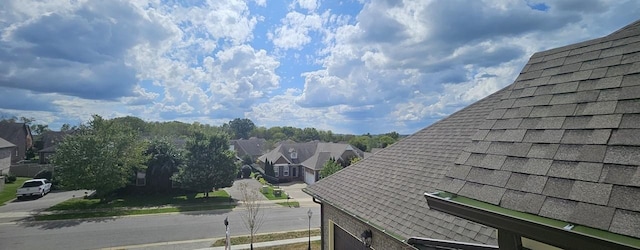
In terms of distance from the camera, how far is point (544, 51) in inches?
163

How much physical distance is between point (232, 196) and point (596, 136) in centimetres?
3207

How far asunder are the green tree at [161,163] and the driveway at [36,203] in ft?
24.7

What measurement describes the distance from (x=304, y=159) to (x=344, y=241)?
42.0m

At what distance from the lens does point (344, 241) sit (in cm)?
853

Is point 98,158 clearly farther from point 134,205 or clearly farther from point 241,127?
point 241,127

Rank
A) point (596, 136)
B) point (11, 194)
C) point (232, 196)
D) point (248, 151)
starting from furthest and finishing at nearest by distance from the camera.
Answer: point (248, 151)
point (232, 196)
point (11, 194)
point (596, 136)

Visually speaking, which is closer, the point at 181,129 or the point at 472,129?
the point at 472,129

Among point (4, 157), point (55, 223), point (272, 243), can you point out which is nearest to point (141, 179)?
point (55, 223)

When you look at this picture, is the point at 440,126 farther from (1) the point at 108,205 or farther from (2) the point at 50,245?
(1) the point at 108,205

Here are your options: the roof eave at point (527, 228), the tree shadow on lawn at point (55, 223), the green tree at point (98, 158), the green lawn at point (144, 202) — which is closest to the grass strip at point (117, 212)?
the tree shadow on lawn at point (55, 223)

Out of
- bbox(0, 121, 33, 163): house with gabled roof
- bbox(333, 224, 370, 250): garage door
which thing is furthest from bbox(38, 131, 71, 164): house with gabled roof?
bbox(333, 224, 370, 250): garage door

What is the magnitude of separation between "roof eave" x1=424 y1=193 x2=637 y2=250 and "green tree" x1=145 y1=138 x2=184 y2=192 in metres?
30.9

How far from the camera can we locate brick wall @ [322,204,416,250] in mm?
6145

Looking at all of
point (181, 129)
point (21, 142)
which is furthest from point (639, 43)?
point (181, 129)
